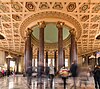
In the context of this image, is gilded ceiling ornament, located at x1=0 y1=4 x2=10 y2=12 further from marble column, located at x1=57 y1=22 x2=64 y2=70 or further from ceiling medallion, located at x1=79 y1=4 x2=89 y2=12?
ceiling medallion, located at x1=79 y1=4 x2=89 y2=12

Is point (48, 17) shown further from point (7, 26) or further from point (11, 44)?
point (11, 44)

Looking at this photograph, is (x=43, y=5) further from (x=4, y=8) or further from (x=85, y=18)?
(x=85, y=18)

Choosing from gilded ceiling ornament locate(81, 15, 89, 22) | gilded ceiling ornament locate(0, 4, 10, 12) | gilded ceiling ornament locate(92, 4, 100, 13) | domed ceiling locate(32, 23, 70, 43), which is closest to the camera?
gilded ceiling ornament locate(92, 4, 100, 13)

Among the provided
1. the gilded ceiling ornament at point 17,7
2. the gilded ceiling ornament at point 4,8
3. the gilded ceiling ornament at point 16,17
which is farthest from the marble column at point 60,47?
the gilded ceiling ornament at point 4,8

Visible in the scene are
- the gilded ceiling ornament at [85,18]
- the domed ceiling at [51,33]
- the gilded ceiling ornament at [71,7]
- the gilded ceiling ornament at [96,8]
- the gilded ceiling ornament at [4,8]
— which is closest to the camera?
the gilded ceiling ornament at [71,7]

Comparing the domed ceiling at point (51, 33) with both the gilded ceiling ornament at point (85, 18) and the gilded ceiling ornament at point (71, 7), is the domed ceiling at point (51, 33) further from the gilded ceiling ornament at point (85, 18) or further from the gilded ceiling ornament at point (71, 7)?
the gilded ceiling ornament at point (71, 7)

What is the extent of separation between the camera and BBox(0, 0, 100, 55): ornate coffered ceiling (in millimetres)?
20000

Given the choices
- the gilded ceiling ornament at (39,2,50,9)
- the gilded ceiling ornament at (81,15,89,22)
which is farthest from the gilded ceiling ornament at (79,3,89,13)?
the gilded ceiling ornament at (39,2,50,9)

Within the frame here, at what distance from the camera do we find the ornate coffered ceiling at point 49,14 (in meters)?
20.0

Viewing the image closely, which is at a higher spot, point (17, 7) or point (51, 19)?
point (17, 7)

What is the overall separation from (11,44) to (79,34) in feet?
39.3

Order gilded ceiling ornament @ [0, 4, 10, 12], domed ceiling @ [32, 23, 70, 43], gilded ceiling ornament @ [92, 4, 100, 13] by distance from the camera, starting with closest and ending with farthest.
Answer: gilded ceiling ornament @ [92, 4, 100, 13], gilded ceiling ornament @ [0, 4, 10, 12], domed ceiling @ [32, 23, 70, 43]

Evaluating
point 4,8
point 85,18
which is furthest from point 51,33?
point 4,8

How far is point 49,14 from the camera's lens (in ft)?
69.9
